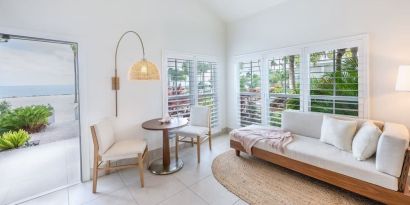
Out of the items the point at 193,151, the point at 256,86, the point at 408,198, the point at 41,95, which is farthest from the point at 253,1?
the point at 41,95

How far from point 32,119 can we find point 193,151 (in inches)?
151

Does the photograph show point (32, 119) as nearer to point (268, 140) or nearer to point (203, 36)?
point (203, 36)

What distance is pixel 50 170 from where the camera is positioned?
2.94 metres

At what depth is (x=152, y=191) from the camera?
2334 millimetres

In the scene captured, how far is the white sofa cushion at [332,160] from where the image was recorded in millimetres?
1870

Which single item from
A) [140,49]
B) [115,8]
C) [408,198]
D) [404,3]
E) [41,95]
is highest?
[115,8]

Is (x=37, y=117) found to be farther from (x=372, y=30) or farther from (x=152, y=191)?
(x=372, y=30)

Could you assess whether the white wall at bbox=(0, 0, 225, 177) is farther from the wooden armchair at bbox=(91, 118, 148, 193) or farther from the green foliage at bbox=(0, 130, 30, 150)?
the green foliage at bbox=(0, 130, 30, 150)

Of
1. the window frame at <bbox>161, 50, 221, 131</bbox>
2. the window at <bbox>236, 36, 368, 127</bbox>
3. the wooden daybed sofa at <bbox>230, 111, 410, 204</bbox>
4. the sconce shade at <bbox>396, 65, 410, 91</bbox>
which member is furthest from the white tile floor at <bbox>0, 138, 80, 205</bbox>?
the sconce shade at <bbox>396, 65, 410, 91</bbox>

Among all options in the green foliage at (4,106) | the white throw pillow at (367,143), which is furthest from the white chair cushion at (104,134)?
the white throw pillow at (367,143)

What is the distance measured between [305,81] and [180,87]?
92.4 inches

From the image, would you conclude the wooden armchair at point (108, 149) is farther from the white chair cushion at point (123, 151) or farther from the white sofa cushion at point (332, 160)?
the white sofa cushion at point (332, 160)

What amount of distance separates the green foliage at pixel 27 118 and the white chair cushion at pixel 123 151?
2.94m

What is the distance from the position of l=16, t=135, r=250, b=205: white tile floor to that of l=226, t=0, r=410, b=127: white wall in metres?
2.49
